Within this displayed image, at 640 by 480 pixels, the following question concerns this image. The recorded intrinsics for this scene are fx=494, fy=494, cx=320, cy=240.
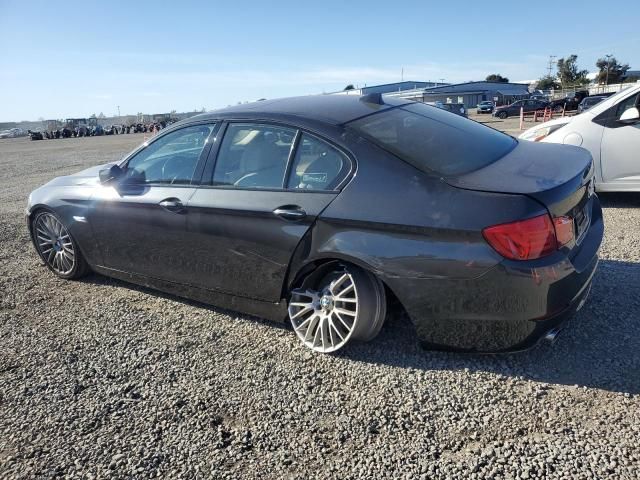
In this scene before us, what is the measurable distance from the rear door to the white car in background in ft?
14.4

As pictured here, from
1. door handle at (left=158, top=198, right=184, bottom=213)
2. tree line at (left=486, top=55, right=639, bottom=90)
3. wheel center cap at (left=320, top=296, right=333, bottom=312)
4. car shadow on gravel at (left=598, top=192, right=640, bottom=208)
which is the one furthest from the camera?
tree line at (left=486, top=55, right=639, bottom=90)

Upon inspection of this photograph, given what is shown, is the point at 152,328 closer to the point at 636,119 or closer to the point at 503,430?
the point at 503,430

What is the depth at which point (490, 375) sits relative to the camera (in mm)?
2805

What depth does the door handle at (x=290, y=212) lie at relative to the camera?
2994mm

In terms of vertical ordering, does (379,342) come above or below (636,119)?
below

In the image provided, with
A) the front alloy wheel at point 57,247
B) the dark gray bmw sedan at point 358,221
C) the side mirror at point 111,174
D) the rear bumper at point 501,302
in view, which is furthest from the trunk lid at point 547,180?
the front alloy wheel at point 57,247

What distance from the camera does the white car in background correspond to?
589cm

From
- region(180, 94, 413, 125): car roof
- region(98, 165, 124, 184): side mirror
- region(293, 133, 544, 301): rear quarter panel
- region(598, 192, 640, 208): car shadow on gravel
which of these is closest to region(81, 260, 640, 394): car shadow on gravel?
region(293, 133, 544, 301): rear quarter panel

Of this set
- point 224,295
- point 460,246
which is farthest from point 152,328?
point 460,246

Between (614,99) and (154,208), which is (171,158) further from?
(614,99)

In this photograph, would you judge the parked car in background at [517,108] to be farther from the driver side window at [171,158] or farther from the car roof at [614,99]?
the driver side window at [171,158]

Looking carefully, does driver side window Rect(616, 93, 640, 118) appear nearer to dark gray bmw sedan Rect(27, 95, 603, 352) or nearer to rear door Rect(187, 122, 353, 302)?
dark gray bmw sedan Rect(27, 95, 603, 352)

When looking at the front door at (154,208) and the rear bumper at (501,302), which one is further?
the front door at (154,208)

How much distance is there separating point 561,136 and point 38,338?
6170 millimetres
